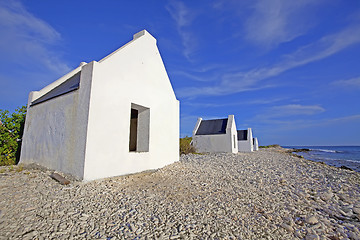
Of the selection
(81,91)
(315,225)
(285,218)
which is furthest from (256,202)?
(81,91)

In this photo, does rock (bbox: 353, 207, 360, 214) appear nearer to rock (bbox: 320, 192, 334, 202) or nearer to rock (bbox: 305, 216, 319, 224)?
rock (bbox: 320, 192, 334, 202)

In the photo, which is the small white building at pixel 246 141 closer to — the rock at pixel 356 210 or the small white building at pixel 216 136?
the small white building at pixel 216 136

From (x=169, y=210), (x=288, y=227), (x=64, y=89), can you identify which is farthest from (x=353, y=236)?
(x=64, y=89)

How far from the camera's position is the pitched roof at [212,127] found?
21241mm

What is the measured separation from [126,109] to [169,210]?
4157mm

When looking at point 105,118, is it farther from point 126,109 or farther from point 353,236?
point 353,236

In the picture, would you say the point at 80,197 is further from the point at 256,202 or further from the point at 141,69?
the point at 141,69

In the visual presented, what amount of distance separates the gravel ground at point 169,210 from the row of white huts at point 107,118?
0.71 m

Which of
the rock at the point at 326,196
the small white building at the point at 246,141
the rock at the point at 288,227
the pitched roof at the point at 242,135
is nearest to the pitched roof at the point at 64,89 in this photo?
the rock at the point at 288,227

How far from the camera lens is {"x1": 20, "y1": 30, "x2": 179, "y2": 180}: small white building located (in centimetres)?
543

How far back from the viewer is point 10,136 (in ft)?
29.1

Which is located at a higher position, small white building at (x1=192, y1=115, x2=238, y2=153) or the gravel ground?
small white building at (x1=192, y1=115, x2=238, y2=153)

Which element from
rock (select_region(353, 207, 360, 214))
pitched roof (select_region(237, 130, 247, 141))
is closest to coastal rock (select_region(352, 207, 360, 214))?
rock (select_region(353, 207, 360, 214))

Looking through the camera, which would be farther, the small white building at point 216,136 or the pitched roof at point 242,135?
the pitched roof at point 242,135
